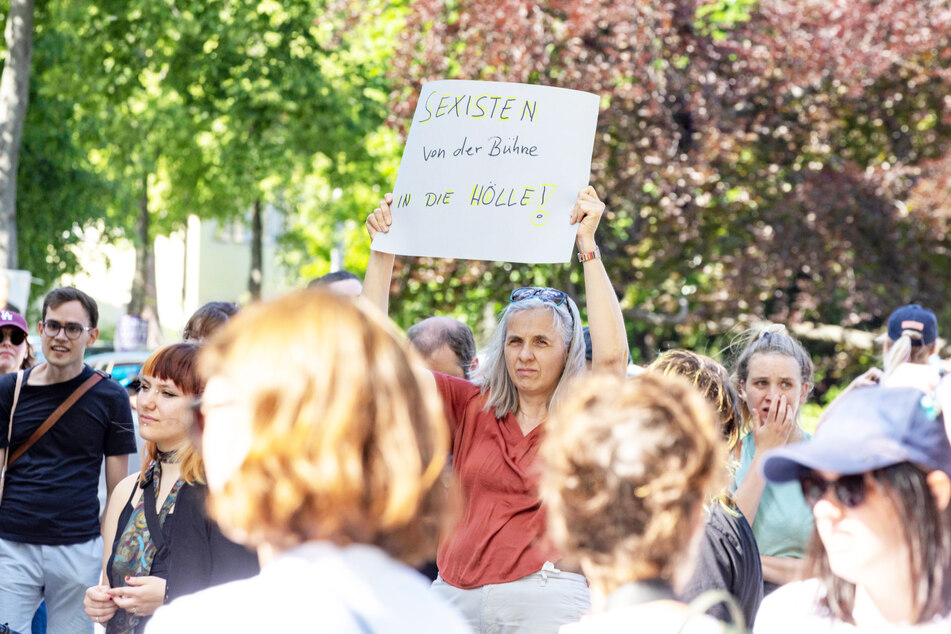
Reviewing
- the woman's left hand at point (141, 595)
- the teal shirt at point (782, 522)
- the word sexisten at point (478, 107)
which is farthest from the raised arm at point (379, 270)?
the teal shirt at point (782, 522)

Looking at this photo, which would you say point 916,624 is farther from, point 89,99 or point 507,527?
point 89,99

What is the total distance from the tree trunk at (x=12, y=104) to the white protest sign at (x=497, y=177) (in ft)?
29.5

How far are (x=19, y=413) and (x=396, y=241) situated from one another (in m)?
2.16

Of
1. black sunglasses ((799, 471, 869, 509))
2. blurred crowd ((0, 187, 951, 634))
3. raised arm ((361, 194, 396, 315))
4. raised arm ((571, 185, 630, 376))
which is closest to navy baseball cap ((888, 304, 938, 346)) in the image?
blurred crowd ((0, 187, 951, 634))

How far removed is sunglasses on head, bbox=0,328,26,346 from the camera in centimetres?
607

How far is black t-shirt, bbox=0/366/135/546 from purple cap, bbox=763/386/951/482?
3819 millimetres

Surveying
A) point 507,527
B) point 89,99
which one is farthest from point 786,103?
point 507,527

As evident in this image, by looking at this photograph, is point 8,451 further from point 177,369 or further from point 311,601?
point 311,601

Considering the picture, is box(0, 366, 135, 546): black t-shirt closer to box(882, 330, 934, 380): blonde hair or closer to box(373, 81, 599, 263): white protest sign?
box(373, 81, 599, 263): white protest sign

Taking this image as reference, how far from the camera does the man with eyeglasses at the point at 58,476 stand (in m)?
4.85

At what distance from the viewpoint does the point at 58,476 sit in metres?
4.93

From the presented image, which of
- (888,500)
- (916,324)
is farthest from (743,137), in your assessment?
(888,500)

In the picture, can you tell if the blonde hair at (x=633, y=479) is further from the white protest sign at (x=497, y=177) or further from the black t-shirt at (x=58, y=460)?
the black t-shirt at (x=58, y=460)

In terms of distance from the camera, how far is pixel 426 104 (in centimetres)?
409
